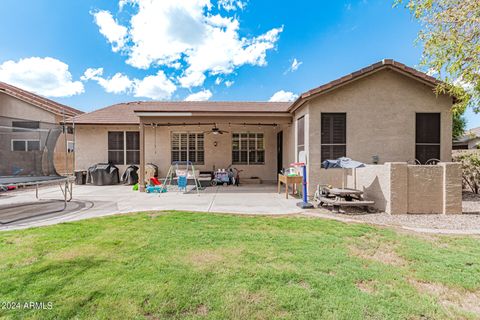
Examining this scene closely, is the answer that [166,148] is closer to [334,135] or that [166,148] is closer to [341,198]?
[334,135]

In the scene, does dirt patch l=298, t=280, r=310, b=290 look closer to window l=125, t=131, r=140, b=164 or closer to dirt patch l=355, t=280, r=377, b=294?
dirt patch l=355, t=280, r=377, b=294

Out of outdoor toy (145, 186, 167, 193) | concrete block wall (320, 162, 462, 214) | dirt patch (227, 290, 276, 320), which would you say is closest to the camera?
dirt patch (227, 290, 276, 320)

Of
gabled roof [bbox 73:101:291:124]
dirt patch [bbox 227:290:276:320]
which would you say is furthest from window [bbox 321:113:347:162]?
dirt patch [bbox 227:290:276:320]

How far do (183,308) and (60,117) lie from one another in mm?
16313

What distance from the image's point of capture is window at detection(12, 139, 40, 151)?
855 cm

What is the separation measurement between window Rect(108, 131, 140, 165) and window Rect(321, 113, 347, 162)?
10.5m

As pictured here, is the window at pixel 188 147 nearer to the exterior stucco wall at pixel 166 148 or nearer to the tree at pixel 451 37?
the exterior stucco wall at pixel 166 148

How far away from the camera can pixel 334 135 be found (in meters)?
8.45

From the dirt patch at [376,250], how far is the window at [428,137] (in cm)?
599

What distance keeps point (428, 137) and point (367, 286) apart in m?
8.39

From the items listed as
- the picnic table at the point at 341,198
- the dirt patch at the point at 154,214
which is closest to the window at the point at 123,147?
the dirt patch at the point at 154,214

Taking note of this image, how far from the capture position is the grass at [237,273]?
2275 millimetres

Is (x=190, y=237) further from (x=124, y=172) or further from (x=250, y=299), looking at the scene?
(x=124, y=172)

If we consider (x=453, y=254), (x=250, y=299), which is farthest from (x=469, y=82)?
(x=250, y=299)
